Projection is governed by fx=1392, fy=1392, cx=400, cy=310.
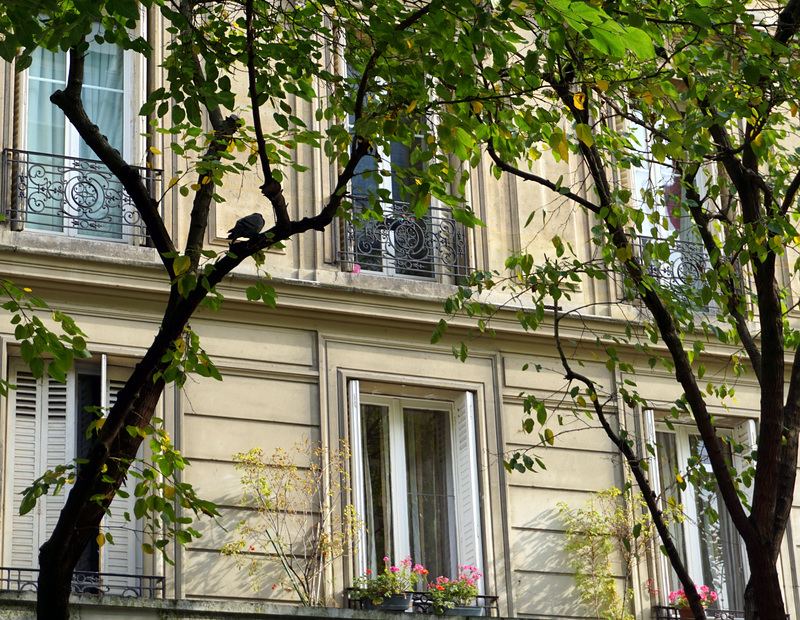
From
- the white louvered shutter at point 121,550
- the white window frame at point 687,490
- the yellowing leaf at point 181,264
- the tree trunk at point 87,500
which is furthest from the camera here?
the white window frame at point 687,490

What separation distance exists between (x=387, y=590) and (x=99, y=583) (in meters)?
2.23

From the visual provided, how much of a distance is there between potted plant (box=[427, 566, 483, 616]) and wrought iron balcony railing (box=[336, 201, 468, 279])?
2.75 m

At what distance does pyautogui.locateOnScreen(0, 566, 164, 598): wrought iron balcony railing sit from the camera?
33.8 feet

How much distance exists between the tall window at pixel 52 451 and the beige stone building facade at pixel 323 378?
2cm

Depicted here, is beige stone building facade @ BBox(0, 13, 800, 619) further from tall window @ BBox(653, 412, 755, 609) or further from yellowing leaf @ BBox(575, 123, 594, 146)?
yellowing leaf @ BBox(575, 123, 594, 146)

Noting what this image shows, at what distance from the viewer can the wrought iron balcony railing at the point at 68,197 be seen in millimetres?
11422

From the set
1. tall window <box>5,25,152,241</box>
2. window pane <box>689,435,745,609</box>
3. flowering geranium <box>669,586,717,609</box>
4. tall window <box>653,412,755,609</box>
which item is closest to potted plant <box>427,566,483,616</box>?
flowering geranium <box>669,586,717,609</box>

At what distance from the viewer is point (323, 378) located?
38.8 ft

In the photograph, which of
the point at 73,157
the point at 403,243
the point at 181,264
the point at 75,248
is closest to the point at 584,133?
the point at 181,264

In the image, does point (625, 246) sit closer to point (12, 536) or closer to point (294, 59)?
point (294, 59)

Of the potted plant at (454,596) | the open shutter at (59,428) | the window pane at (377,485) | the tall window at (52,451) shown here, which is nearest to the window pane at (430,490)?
the window pane at (377,485)

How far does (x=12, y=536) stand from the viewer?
10.5 metres

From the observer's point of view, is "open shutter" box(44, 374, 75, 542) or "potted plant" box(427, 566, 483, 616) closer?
"open shutter" box(44, 374, 75, 542)

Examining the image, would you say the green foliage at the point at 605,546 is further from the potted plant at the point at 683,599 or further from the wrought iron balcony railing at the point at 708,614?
the potted plant at the point at 683,599
